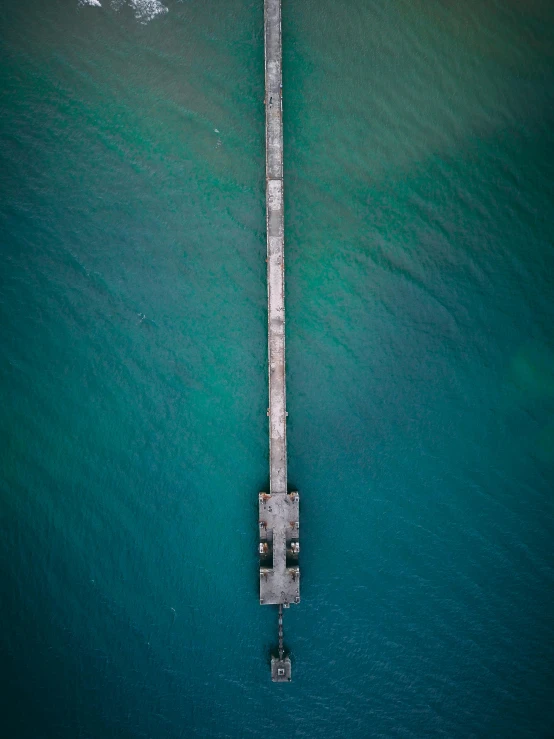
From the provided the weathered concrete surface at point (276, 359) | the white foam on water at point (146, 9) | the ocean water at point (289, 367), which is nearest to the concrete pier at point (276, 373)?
the weathered concrete surface at point (276, 359)

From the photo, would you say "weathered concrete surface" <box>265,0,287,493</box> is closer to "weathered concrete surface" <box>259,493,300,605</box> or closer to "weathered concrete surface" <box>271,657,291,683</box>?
"weathered concrete surface" <box>259,493,300,605</box>

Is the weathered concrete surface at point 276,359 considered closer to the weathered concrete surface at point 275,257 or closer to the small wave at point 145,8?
the weathered concrete surface at point 275,257

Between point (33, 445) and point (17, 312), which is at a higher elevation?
point (17, 312)

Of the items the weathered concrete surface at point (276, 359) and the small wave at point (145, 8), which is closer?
the weathered concrete surface at point (276, 359)

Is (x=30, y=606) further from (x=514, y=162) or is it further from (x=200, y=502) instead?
(x=514, y=162)

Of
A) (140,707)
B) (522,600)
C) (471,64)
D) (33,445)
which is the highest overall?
(471,64)

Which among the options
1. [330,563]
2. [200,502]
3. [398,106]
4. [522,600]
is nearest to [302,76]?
[398,106]
